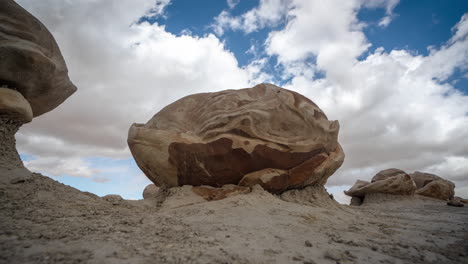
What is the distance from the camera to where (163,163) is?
5.94 metres

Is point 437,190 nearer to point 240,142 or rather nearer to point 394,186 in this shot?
point 394,186

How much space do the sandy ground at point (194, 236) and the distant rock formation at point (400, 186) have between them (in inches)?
304

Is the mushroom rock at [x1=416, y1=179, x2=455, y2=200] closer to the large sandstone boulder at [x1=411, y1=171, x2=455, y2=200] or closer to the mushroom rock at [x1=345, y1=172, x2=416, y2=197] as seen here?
the large sandstone boulder at [x1=411, y1=171, x2=455, y2=200]

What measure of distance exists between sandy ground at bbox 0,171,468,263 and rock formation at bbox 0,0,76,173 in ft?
3.79

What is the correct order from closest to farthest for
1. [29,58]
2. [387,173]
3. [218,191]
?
1. [29,58]
2. [218,191]
3. [387,173]

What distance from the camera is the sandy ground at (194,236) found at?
216 cm

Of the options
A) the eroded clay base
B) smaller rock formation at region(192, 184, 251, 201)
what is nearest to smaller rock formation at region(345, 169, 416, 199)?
smaller rock formation at region(192, 184, 251, 201)

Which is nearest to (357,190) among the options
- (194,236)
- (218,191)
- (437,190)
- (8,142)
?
(437,190)

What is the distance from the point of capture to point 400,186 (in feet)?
37.3

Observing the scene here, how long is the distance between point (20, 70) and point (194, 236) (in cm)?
448

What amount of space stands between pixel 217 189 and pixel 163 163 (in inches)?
57.2

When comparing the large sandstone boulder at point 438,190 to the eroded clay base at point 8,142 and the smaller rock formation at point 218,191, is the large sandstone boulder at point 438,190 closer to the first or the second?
the smaller rock formation at point 218,191

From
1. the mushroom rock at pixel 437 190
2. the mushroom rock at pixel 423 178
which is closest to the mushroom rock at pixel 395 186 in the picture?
the mushroom rock at pixel 437 190

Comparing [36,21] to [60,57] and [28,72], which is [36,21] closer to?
[60,57]
